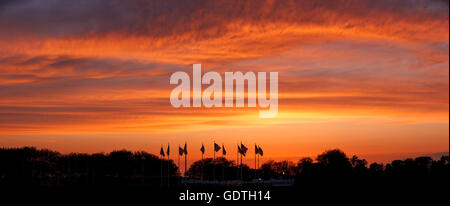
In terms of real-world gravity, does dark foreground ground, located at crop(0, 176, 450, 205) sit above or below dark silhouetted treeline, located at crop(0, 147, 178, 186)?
below

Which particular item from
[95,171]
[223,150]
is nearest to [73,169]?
[95,171]

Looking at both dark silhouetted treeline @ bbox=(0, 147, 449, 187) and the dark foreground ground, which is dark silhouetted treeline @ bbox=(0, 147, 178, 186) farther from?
the dark foreground ground

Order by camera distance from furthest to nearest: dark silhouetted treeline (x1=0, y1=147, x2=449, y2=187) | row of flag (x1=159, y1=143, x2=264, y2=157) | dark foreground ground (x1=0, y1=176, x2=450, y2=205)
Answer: dark silhouetted treeline (x1=0, y1=147, x2=449, y2=187)
row of flag (x1=159, y1=143, x2=264, y2=157)
dark foreground ground (x1=0, y1=176, x2=450, y2=205)

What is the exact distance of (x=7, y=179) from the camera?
157500mm

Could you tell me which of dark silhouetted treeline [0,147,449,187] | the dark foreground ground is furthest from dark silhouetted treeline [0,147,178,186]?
the dark foreground ground

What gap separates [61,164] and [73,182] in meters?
15.0

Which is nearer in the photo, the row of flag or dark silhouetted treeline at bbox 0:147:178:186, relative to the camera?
the row of flag

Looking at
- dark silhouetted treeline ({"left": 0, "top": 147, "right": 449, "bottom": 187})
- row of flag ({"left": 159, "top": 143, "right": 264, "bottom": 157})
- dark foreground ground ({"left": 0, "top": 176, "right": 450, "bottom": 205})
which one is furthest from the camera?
dark silhouetted treeline ({"left": 0, "top": 147, "right": 449, "bottom": 187})
